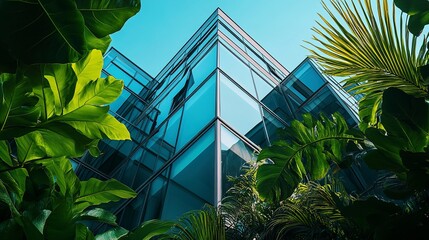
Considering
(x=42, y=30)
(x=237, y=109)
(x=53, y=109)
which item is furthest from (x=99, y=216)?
(x=237, y=109)

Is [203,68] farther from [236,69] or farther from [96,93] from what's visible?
[96,93]

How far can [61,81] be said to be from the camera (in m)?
1.66

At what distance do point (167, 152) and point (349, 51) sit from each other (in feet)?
18.2

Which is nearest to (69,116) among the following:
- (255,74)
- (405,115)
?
(405,115)

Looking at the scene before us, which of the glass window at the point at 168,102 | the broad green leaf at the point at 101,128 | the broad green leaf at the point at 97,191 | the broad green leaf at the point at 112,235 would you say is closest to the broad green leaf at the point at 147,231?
the broad green leaf at the point at 112,235

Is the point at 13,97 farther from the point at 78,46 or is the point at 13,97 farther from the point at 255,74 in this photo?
the point at 255,74

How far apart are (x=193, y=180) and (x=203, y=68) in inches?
174

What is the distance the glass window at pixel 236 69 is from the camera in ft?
29.9

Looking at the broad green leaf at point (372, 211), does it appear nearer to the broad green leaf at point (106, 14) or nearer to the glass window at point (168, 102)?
the broad green leaf at point (106, 14)

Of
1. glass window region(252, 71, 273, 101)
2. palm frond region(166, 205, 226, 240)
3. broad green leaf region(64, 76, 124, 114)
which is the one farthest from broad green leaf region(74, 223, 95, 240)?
glass window region(252, 71, 273, 101)

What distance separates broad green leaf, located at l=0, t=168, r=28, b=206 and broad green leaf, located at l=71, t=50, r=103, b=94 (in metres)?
0.54

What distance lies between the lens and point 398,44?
104 inches

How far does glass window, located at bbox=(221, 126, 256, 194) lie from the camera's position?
5680 millimetres

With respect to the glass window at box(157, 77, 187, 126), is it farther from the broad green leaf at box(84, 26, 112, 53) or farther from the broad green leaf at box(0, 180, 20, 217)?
the broad green leaf at box(84, 26, 112, 53)
